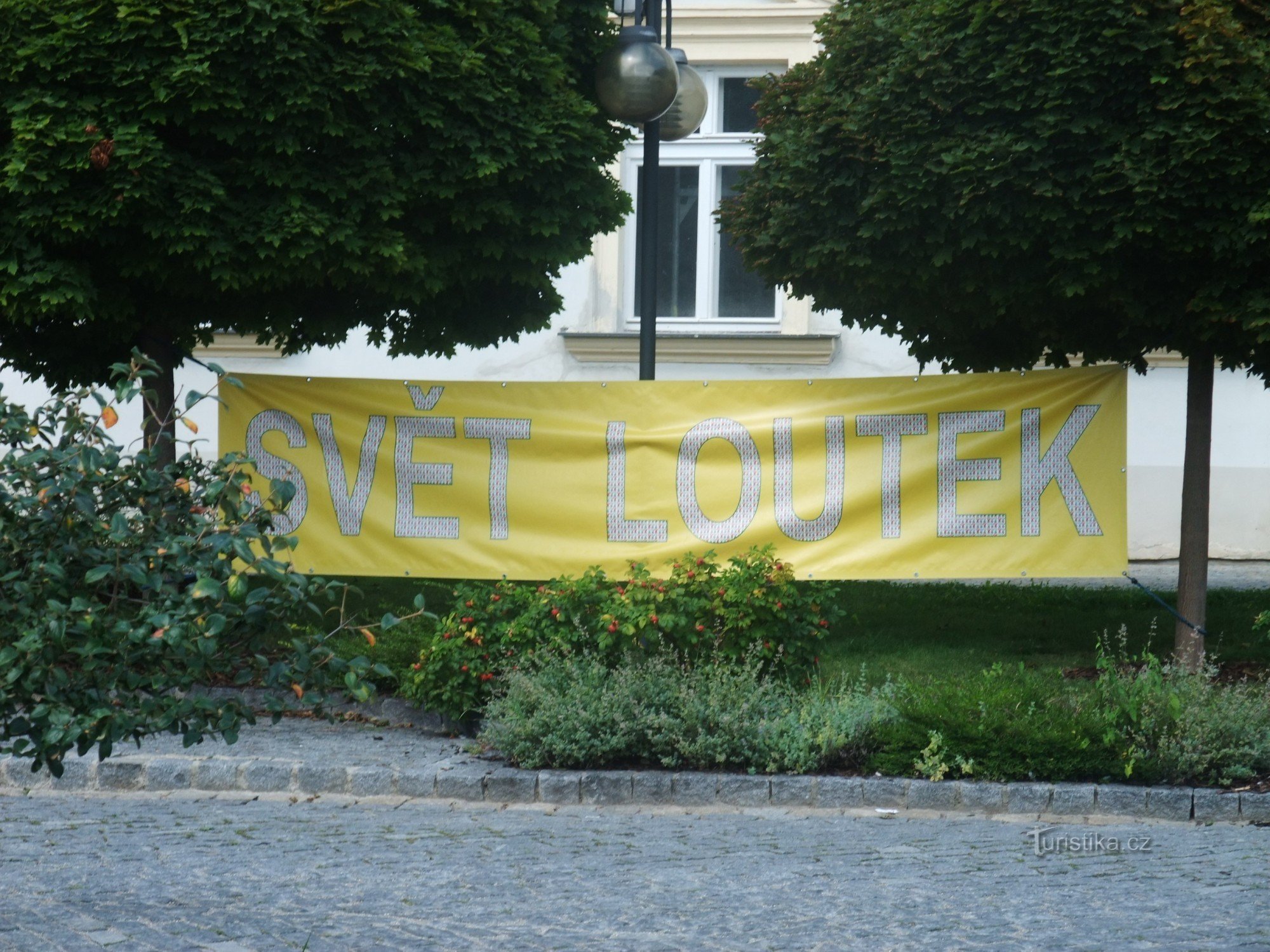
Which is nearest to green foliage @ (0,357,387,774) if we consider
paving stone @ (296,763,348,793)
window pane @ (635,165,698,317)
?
paving stone @ (296,763,348,793)

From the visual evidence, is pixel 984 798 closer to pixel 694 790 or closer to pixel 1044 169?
pixel 694 790

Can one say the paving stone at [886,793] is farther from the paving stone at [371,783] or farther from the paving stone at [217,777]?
the paving stone at [217,777]

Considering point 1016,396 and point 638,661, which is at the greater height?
point 1016,396

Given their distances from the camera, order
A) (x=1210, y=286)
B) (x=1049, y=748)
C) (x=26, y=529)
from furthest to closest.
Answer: (x=1210, y=286)
(x=1049, y=748)
(x=26, y=529)

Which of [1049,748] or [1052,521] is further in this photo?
[1052,521]

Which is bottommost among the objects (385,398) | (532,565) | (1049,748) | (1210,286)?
(1049,748)

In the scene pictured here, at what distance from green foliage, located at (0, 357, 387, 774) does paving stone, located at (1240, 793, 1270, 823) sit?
4.41 meters

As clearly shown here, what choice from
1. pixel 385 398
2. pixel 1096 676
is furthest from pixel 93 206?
pixel 1096 676

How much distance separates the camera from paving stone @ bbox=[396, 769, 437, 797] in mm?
7129

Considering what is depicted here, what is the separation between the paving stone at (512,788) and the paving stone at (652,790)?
1.62 feet

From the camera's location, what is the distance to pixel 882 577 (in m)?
8.11

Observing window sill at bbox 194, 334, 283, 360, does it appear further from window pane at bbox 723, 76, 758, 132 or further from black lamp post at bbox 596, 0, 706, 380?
black lamp post at bbox 596, 0, 706, 380

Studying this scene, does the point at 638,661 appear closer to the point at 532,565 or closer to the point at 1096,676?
the point at 532,565

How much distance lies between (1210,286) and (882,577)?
235cm
